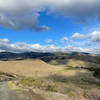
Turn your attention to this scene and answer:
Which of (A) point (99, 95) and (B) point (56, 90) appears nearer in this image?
(A) point (99, 95)

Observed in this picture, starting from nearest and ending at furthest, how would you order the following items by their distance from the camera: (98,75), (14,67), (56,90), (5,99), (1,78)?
1. (5,99)
2. (56,90)
3. (1,78)
4. (98,75)
5. (14,67)

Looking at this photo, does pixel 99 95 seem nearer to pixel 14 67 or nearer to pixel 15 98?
pixel 15 98

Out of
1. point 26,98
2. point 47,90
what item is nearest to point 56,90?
point 47,90

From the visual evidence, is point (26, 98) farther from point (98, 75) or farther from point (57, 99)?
point (98, 75)

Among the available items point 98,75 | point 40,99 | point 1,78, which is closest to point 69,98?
point 40,99

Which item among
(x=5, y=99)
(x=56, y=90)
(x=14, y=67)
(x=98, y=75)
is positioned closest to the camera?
(x=5, y=99)

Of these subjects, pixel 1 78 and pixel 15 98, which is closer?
pixel 15 98

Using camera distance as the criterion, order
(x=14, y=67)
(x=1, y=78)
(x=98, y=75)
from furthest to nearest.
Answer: (x=14, y=67) → (x=98, y=75) → (x=1, y=78)

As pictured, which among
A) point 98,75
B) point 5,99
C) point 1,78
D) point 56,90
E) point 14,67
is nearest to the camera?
point 5,99
